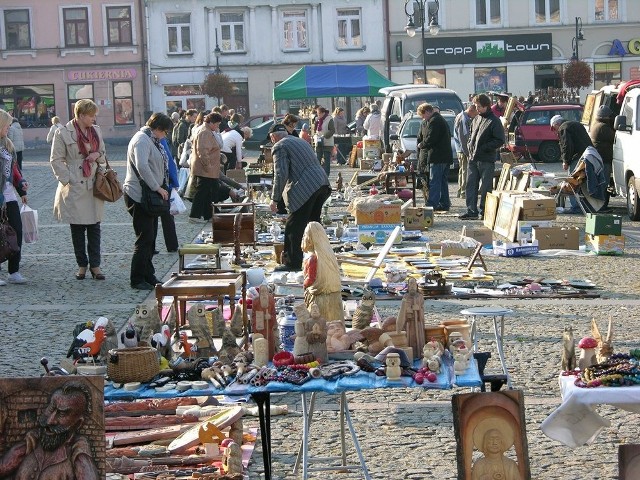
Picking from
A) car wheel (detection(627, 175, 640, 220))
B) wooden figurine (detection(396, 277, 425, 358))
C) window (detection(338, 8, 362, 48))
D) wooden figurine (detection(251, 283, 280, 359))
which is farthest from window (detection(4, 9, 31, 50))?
wooden figurine (detection(396, 277, 425, 358))

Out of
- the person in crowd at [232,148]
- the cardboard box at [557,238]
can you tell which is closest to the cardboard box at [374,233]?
the cardboard box at [557,238]

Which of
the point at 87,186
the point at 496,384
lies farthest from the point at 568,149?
the point at 496,384

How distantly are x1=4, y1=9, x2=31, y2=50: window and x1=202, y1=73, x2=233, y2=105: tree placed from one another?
8.67m

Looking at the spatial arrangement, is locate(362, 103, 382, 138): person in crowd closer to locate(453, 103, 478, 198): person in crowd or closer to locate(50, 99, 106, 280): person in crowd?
locate(453, 103, 478, 198): person in crowd

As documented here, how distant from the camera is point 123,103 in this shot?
56250 mm

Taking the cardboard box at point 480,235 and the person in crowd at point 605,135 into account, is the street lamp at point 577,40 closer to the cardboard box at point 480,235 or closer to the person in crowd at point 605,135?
the person in crowd at point 605,135

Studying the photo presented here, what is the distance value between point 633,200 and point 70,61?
4112 centimetres

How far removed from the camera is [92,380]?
18.6 feet

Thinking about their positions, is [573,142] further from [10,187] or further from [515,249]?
[10,187]

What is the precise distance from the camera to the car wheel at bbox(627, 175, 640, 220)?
18875 mm

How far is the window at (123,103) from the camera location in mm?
56031

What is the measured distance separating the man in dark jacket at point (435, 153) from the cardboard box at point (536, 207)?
4.18 metres

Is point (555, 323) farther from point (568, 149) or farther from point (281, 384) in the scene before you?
point (568, 149)

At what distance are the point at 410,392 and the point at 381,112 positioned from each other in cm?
2417
